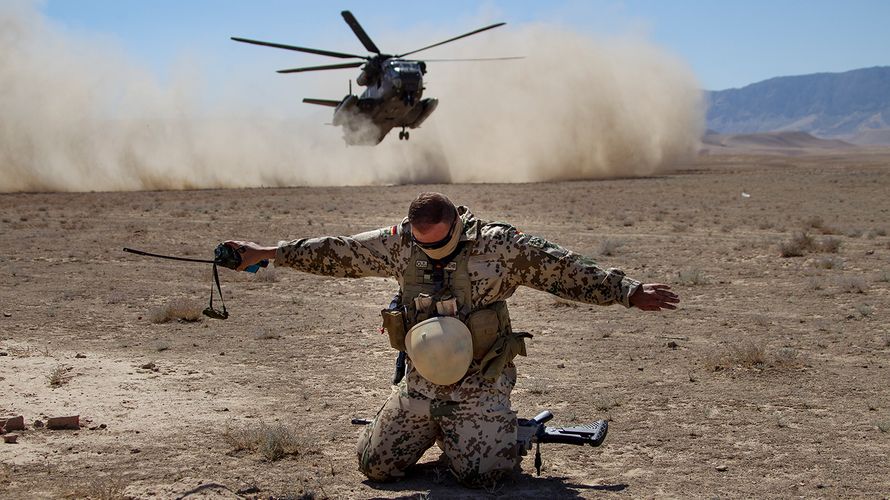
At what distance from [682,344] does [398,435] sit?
4.69 m

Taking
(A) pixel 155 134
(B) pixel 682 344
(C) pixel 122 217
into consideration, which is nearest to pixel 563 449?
(B) pixel 682 344

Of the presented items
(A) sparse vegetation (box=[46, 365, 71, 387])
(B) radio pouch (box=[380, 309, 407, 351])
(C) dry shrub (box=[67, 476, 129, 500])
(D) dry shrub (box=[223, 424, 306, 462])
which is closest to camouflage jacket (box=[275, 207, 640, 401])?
(B) radio pouch (box=[380, 309, 407, 351])

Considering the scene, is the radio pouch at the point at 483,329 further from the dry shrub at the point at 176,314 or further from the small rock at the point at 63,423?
the dry shrub at the point at 176,314

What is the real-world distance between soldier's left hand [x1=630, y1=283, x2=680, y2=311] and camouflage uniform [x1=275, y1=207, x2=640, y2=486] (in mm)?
51

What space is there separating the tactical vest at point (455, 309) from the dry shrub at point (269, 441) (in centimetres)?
106

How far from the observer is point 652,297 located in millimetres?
5273

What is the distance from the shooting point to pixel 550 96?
55.6 m

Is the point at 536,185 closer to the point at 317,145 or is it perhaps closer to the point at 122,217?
the point at 317,145

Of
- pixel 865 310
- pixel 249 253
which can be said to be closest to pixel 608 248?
pixel 865 310

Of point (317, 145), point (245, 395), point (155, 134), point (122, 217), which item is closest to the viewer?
point (245, 395)

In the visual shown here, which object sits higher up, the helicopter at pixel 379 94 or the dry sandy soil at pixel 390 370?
the helicopter at pixel 379 94

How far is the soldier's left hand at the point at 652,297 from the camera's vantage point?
5.27 metres

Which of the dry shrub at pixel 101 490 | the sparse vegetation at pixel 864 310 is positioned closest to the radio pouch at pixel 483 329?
the dry shrub at pixel 101 490

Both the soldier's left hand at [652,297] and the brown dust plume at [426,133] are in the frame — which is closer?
the soldier's left hand at [652,297]
